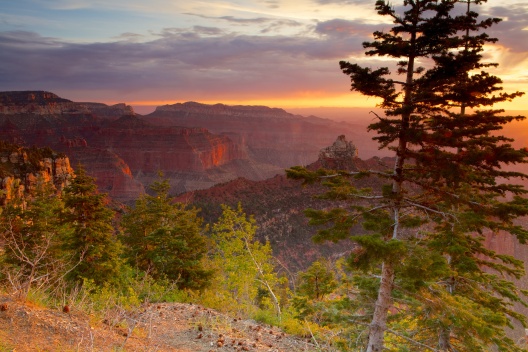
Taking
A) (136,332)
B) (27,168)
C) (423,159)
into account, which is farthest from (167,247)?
(27,168)

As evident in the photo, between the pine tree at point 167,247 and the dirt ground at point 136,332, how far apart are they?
660 centimetres

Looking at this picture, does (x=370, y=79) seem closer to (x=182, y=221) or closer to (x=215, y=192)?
(x=182, y=221)

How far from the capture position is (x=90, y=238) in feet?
52.6

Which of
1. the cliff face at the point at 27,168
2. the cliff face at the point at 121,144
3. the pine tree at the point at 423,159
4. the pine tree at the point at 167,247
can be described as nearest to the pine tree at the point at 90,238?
the pine tree at the point at 167,247

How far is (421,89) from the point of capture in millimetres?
8625

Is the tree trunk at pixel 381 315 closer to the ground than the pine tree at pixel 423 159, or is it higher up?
closer to the ground

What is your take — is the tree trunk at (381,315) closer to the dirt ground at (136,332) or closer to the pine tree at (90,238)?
the dirt ground at (136,332)

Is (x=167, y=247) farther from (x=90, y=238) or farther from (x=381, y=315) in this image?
(x=381, y=315)

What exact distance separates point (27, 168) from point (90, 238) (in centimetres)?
4149

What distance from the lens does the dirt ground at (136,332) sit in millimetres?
6004

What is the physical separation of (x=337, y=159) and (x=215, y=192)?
1079 inches

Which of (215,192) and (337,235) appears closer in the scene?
(337,235)

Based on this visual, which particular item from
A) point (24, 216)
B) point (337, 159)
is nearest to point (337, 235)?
point (24, 216)

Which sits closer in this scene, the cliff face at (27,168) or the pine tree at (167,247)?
the pine tree at (167,247)
